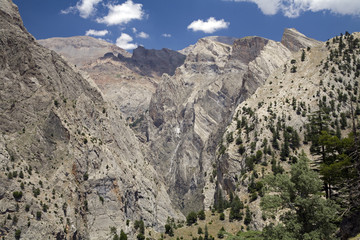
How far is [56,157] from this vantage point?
128 m

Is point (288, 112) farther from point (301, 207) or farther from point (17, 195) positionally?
point (17, 195)

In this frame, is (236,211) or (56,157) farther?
(56,157)

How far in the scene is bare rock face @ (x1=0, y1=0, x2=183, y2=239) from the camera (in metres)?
105

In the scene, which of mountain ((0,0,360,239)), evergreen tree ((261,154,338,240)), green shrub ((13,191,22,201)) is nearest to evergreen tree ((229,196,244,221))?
mountain ((0,0,360,239))

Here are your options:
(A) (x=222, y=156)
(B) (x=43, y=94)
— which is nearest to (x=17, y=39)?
(B) (x=43, y=94)

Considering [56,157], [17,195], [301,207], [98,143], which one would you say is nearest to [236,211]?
[301,207]

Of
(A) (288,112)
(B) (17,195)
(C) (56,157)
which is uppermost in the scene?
(A) (288,112)

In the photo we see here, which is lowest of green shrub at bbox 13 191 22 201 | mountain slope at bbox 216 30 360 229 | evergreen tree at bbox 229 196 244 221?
evergreen tree at bbox 229 196 244 221

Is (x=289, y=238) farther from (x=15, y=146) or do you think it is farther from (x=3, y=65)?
(x=3, y=65)

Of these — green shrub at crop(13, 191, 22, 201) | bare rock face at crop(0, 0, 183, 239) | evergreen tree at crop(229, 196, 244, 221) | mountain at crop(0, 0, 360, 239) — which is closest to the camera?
evergreen tree at crop(229, 196, 244, 221)

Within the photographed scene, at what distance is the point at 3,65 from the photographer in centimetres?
13362

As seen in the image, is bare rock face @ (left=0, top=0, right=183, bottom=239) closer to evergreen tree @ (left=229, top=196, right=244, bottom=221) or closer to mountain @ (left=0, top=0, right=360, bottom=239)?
mountain @ (left=0, top=0, right=360, bottom=239)

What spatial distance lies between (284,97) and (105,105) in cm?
10063

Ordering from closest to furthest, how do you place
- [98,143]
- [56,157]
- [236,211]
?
[236,211], [56,157], [98,143]
